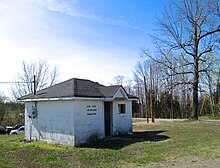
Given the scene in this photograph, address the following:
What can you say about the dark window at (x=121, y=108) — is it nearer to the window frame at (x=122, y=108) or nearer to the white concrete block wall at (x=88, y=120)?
the window frame at (x=122, y=108)

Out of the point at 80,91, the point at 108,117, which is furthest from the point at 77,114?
the point at 108,117

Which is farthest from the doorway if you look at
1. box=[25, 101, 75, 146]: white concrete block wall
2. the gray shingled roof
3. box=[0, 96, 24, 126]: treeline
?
box=[0, 96, 24, 126]: treeline

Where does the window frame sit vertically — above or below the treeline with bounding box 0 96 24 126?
above

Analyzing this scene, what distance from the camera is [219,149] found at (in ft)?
32.2

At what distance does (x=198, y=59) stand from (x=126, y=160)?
688 inches

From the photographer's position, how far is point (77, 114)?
1318 cm

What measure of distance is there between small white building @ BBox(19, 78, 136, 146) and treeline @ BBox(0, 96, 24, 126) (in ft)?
69.5

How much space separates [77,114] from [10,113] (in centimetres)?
2733

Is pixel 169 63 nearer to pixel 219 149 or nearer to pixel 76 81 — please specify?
pixel 76 81

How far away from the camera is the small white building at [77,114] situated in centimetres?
1324

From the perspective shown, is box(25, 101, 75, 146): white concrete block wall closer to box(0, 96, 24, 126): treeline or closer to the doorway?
the doorway

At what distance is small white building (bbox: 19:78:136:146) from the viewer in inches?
521

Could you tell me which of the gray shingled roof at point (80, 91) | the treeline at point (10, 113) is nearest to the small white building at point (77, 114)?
the gray shingled roof at point (80, 91)

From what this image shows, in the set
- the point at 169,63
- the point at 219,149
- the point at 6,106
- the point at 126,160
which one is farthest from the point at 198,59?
the point at 6,106
